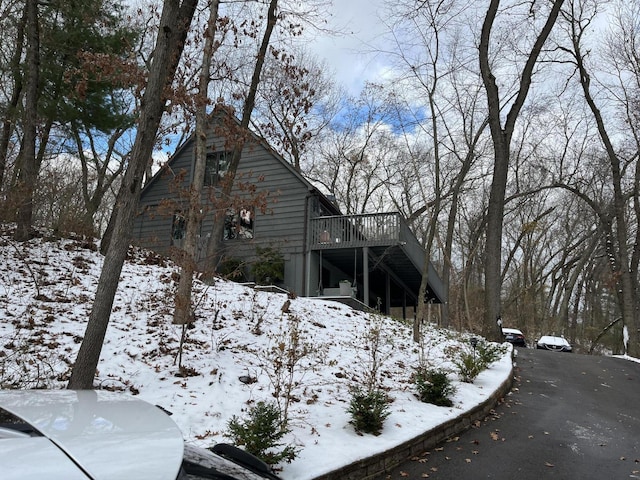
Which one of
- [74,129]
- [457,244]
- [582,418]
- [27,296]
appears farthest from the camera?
[457,244]

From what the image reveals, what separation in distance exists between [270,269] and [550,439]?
11219mm

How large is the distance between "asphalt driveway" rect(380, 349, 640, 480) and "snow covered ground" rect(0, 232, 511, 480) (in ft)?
1.28

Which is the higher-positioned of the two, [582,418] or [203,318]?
[203,318]

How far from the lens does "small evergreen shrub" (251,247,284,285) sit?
16000 millimetres

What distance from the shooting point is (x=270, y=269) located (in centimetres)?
1603

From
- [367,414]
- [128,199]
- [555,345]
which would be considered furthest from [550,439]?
[555,345]

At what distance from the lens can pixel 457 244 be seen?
3694 centimetres

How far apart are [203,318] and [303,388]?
3.07 m

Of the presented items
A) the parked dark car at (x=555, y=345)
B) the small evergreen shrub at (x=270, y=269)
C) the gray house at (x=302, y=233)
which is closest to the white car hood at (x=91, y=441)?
the gray house at (x=302, y=233)

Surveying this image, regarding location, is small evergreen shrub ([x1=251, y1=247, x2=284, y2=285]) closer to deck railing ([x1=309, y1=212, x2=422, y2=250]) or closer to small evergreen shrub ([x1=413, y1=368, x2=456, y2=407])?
deck railing ([x1=309, y1=212, x2=422, y2=250])

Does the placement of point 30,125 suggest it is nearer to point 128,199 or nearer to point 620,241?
point 128,199

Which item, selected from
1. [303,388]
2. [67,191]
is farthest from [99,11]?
[303,388]

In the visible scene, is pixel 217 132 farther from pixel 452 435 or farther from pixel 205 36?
pixel 452 435

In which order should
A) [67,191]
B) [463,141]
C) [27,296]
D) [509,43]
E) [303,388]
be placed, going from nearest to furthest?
[303,388] → [27,296] → [67,191] → [509,43] → [463,141]
